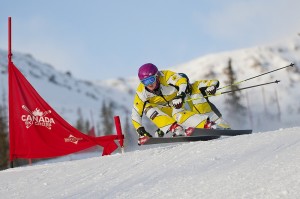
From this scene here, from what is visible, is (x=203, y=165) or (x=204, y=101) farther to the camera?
(x=204, y=101)

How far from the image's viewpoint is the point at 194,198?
4742 mm

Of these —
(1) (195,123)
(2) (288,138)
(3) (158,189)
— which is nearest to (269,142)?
(2) (288,138)

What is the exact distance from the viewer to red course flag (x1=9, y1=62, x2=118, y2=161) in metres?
10.6

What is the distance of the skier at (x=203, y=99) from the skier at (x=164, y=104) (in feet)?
0.76

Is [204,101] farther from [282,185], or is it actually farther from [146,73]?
[282,185]

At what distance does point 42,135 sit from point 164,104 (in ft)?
8.65

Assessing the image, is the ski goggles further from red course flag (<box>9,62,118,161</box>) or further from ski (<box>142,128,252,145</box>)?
red course flag (<box>9,62,118,161</box>)

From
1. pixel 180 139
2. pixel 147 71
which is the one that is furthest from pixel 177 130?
pixel 147 71

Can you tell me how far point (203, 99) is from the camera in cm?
977

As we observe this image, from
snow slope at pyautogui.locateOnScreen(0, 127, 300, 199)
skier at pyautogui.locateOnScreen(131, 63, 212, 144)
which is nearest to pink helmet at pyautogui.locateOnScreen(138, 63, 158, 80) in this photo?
skier at pyautogui.locateOnScreen(131, 63, 212, 144)

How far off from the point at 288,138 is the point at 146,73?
3.47 metres

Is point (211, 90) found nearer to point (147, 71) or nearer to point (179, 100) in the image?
point (179, 100)

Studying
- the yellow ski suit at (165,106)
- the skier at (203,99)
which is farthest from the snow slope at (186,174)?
the skier at (203,99)

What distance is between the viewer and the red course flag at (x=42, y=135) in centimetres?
1062
